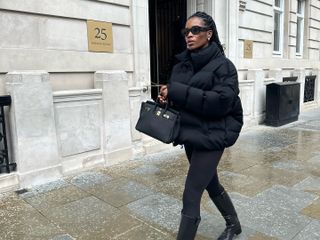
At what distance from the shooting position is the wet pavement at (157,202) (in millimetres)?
3354

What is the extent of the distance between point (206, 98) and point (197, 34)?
0.51 m

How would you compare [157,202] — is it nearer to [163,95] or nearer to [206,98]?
[163,95]

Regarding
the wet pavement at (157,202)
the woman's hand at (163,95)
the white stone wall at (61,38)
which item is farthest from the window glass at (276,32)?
the woman's hand at (163,95)

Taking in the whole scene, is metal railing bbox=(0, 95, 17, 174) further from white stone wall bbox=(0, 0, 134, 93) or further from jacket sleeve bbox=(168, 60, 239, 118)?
jacket sleeve bbox=(168, 60, 239, 118)

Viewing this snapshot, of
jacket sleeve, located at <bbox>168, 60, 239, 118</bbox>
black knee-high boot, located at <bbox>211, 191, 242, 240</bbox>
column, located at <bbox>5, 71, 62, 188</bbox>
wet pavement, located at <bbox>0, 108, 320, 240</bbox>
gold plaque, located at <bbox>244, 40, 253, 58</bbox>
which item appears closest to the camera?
jacket sleeve, located at <bbox>168, 60, 239, 118</bbox>

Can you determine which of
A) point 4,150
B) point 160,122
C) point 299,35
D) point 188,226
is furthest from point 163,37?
point 188,226

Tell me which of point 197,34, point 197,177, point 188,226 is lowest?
point 188,226

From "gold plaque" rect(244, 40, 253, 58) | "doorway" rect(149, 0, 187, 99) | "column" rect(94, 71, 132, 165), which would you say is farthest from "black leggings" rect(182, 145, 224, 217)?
"gold plaque" rect(244, 40, 253, 58)

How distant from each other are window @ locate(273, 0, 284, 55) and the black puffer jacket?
9.61m

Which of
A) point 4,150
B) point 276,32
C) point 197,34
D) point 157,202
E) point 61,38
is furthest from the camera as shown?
point 276,32

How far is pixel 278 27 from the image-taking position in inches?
458

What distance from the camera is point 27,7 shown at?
4.67m

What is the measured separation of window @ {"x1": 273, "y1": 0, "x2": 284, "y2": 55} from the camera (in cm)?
1138

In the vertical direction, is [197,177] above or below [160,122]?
below
